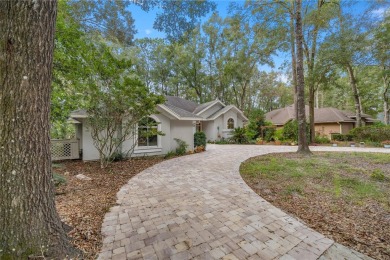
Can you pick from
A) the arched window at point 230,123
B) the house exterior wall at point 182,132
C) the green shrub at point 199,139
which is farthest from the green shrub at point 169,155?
the arched window at point 230,123

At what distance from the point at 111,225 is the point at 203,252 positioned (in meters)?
1.63

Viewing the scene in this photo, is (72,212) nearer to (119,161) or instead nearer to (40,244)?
(40,244)

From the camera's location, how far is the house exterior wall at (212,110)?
19188 millimetres

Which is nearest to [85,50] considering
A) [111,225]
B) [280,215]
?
[111,225]

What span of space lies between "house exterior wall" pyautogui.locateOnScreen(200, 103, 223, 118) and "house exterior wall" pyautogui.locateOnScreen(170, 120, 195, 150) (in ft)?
25.0

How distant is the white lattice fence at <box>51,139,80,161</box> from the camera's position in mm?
8711

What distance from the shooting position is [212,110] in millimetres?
19797

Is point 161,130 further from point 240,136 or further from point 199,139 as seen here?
point 240,136

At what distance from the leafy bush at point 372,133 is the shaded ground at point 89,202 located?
699 inches

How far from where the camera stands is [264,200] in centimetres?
400

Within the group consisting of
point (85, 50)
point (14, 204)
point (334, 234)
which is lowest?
point (334, 234)

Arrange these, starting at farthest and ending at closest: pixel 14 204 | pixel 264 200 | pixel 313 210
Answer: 1. pixel 264 200
2. pixel 313 210
3. pixel 14 204

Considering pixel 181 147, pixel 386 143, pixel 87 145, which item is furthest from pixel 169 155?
pixel 386 143

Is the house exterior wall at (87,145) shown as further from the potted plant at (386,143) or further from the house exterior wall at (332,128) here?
the house exterior wall at (332,128)
